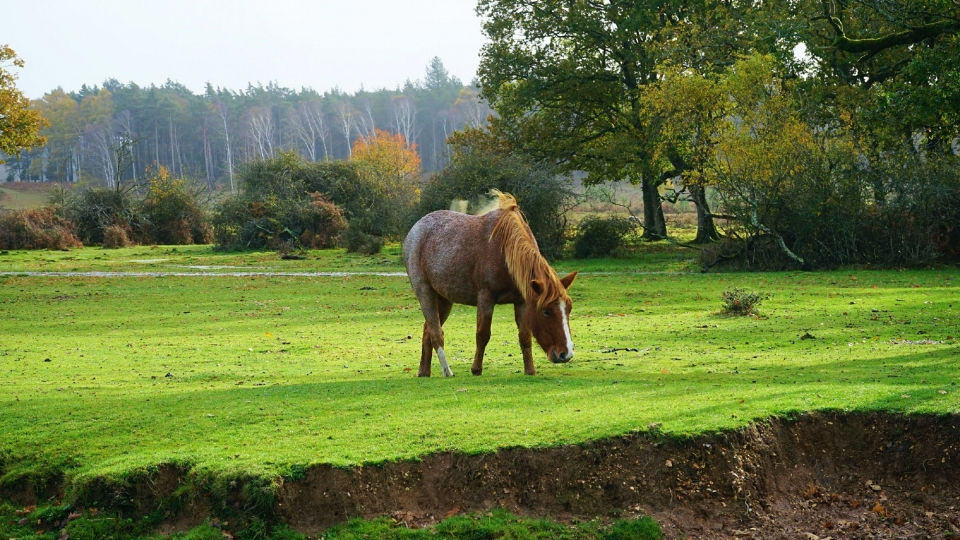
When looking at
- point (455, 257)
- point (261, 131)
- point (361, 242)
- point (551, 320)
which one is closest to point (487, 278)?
point (455, 257)

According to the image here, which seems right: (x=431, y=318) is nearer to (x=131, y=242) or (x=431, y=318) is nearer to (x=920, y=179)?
(x=920, y=179)

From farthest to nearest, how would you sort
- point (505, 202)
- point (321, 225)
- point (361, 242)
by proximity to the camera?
point (321, 225)
point (361, 242)
point (505, 202)

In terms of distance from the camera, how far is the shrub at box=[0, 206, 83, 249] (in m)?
52.4

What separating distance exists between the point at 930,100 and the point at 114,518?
51.6 feet

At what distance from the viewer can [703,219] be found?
139 feet

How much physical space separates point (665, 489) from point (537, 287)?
12.7ft

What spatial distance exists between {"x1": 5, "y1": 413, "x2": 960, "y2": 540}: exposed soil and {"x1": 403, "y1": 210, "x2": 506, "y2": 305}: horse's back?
407cm

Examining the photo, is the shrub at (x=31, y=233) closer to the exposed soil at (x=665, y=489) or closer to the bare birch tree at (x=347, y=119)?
the exposed soil at (x=665, y=489)

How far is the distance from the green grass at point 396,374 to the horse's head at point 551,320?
50 cm

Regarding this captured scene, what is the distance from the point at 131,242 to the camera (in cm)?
5772

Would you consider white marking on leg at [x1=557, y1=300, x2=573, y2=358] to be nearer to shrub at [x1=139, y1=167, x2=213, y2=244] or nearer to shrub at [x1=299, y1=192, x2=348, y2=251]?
shrub at [x1=299, y1=192, x2=348, y2=251]

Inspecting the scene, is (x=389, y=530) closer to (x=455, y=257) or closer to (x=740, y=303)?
(x=455, y=257)

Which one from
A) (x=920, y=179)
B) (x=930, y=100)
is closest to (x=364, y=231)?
(x=920, y=179)

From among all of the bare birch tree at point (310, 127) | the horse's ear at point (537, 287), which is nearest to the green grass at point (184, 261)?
the horse's ear at point (537, 287)
